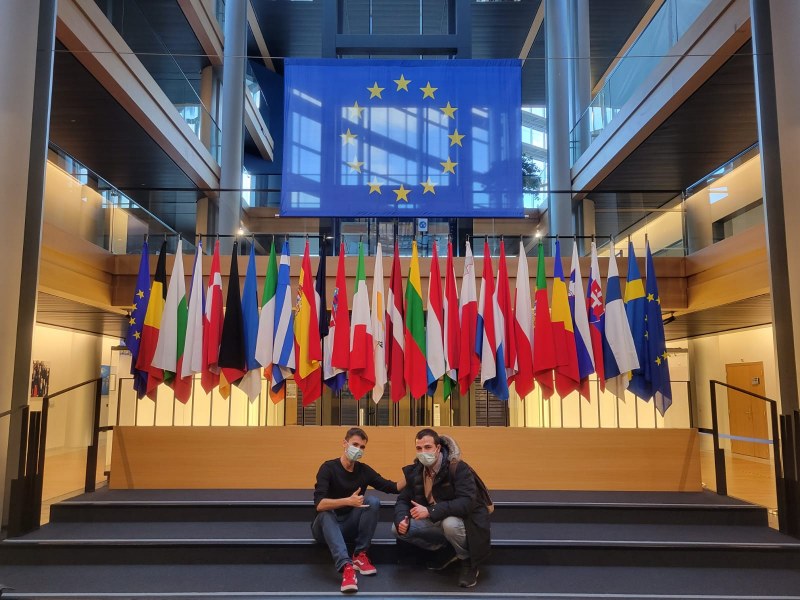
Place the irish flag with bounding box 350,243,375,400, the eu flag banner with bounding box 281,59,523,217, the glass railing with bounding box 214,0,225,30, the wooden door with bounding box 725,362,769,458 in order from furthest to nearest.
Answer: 1. the glass railing with bounding box 214,0,225,30
2. the wooden door with bounding box 725,362,769,458
3. the eu flag banner with bounding box 281,59,523,217
4. the irish flag with bounding box 350,243,375,400

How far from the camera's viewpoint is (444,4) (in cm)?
1559

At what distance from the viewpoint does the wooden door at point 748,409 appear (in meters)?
12.1

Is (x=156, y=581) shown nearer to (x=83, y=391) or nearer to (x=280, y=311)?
(x=280, y=311)

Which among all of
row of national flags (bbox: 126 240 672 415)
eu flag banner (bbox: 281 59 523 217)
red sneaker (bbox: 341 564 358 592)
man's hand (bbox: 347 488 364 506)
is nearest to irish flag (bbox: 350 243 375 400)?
row of national flags (bbox: 126 240 672 415)

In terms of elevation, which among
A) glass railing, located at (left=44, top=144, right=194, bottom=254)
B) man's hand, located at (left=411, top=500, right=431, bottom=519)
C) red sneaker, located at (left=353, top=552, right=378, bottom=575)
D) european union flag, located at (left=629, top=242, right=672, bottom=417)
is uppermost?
glass railing, located at (left=44, top=144, right=194, bottom=254)

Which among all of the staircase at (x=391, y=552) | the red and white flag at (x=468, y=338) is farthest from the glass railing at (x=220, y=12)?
the staircase at (x=391, y=552)

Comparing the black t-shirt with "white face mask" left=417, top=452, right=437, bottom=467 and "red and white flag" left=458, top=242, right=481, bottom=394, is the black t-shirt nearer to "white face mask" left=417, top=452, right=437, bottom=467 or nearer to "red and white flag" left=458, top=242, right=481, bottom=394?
"white face mask" left=417, top=452, right=437, bottom=467

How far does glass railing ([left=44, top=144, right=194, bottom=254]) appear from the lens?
7.57 metres

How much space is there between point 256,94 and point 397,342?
16448mm

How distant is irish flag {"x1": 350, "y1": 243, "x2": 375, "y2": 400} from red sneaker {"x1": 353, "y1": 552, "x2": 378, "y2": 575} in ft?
5.65

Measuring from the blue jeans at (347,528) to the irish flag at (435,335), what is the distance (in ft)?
5.72

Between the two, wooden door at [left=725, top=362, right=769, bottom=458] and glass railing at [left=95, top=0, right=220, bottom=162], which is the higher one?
glass railing at [left=95, top=0, right=220, bottom=162]

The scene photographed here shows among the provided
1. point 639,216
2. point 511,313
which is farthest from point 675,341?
point 511,313

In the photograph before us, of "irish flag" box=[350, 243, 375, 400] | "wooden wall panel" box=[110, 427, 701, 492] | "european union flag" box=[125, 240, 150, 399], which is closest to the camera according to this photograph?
"irish flag" box=[350, 243, 375, 400]
